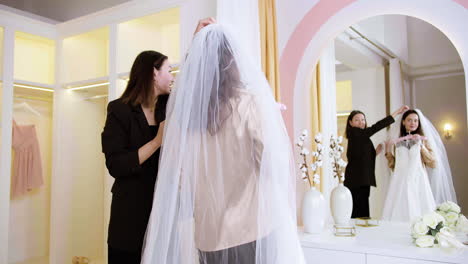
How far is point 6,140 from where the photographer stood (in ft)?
10.6

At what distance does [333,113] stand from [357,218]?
2.19 feet

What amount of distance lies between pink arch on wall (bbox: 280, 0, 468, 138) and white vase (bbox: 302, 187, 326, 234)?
525 millimetres

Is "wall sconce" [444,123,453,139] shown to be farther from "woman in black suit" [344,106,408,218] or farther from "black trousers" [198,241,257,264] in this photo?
"black trousers" [198,241,257,264]

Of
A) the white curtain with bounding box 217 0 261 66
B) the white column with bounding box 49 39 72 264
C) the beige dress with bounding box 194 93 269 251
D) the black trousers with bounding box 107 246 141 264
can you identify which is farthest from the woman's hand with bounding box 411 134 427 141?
the white column with bounding box 49 39 72 264

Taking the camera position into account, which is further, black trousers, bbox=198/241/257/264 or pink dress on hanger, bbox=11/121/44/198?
pink dress on hanger, bbox=11/121/44/198

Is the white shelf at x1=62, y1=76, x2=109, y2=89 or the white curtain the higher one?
the white curtain

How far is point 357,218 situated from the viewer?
7.43 feet

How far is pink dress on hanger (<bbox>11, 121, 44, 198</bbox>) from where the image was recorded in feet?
11.8

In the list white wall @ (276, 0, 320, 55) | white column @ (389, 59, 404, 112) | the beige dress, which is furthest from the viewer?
white wall @ (276, 0, 320, 55)

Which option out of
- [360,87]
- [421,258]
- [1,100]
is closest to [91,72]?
[1,100]

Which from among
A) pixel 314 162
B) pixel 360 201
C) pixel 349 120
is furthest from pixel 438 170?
pixel 314 162

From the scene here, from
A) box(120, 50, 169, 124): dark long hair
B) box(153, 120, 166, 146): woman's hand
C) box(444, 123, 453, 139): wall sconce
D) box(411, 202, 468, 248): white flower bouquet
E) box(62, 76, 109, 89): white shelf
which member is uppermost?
box(62, 76, 109, 89): white shelf

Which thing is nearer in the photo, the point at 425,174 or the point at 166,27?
the point at 425,174

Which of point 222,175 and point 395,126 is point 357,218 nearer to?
point 395,126
